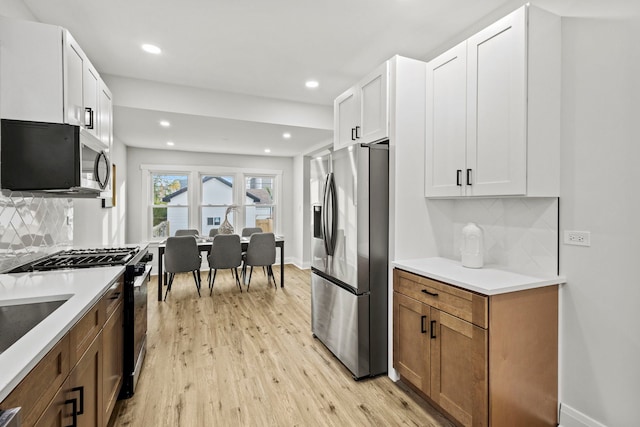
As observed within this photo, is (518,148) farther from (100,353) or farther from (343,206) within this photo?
(100,353)

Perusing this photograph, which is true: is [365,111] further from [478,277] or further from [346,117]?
[478,277]

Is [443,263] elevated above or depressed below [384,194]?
below

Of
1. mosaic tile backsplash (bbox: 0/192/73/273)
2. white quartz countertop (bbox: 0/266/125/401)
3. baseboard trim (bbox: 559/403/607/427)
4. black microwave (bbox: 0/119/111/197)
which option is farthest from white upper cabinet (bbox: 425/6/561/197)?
mosaic tile backsplash (bbox: 0/192/73/273)

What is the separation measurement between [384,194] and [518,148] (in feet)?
3.04

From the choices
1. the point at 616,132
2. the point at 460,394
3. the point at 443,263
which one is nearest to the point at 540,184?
the point at 616,132

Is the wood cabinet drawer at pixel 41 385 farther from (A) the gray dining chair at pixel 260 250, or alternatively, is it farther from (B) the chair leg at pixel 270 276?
(B) the chair leg at pixel 270 276

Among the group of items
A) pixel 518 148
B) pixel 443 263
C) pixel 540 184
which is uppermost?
pixel 518 148

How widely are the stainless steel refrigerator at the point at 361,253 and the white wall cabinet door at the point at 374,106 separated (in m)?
0.14

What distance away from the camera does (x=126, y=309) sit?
7.02 ft

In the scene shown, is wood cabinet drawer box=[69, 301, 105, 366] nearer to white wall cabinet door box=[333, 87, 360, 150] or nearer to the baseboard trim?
white wall cabinet door box=[333, 87, 360, 150]

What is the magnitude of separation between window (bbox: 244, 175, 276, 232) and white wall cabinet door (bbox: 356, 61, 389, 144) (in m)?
4.48

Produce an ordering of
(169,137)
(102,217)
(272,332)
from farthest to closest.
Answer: (169,137), (102,217), (272,332)

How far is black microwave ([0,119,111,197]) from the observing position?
5.51 feet

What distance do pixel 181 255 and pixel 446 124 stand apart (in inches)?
149
